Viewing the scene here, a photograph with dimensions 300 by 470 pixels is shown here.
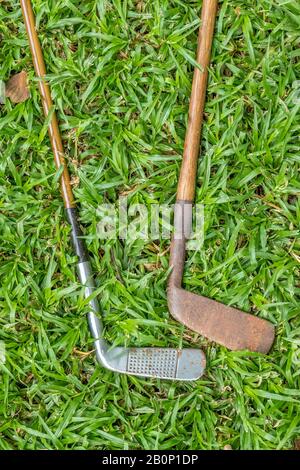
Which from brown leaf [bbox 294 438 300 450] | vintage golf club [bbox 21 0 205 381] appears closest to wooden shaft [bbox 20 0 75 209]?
vintage golf club [bbox 21 0 205 381]

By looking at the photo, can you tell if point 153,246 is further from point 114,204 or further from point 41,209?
point 41,209

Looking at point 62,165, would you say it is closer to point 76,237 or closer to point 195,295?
point 76,237

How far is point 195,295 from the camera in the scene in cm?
284

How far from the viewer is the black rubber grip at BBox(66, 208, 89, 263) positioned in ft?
9.47

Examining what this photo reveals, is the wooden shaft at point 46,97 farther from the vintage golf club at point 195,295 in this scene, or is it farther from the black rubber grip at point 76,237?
the vintage golf club at point 195,295

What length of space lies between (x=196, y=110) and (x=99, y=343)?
1.22 meters

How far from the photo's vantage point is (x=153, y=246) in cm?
295

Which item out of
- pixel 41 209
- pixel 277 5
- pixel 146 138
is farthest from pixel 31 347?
pixel 277 5

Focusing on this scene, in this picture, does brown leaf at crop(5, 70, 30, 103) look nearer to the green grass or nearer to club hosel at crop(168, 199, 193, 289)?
the green grass

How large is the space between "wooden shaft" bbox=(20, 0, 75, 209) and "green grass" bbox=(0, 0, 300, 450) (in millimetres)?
59

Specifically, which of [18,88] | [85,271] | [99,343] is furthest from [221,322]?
[18,88]

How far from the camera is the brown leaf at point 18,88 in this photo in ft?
9.83

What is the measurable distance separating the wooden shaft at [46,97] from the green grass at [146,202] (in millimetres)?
59

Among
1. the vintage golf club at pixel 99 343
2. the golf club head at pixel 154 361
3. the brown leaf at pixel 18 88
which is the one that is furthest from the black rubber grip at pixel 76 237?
the brown leaf at pixel 18 88
